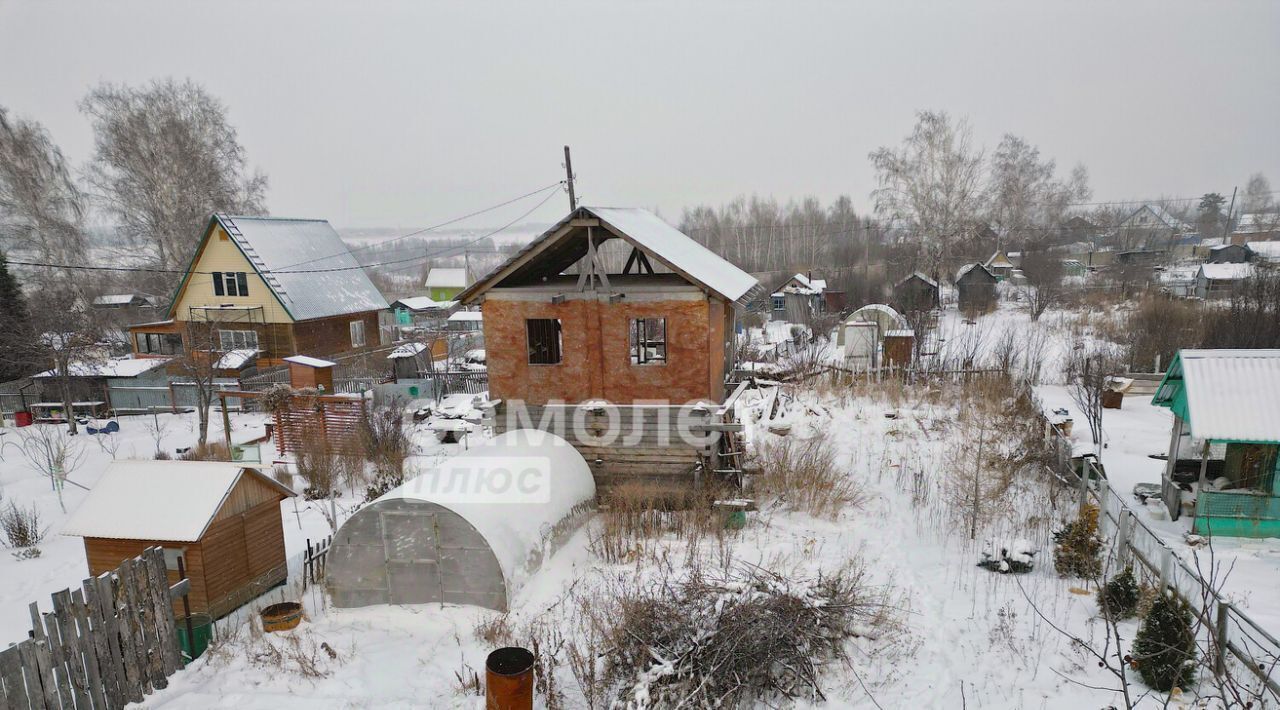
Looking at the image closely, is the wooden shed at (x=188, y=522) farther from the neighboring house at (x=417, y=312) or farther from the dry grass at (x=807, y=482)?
the neighboring house at (x=417, y=312)

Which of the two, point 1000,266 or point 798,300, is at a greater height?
point 1000,266

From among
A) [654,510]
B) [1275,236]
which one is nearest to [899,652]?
[654,510]

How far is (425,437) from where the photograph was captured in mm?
18922

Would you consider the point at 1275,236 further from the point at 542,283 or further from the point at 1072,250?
the point at 542,283

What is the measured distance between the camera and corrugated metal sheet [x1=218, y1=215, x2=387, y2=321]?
28172 mm

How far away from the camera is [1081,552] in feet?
29.1

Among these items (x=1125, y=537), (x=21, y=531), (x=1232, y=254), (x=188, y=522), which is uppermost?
(x=1232, y=254)

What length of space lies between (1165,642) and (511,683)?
6.67 meters

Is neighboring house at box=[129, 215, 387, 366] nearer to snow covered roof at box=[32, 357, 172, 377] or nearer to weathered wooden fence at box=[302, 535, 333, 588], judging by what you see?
snow covered roof at box=[32, 357, 172, 377]

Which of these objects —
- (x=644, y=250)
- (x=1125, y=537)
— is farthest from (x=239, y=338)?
Result: (x=1125, y=537)

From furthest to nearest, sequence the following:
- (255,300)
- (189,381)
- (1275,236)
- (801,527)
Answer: (1275,236), (255,300), (189,381), (801,527)

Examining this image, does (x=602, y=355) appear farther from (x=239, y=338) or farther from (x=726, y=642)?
(x=239, y=338)

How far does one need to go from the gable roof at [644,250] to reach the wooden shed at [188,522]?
5.33 m

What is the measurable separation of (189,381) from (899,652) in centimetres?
2807
